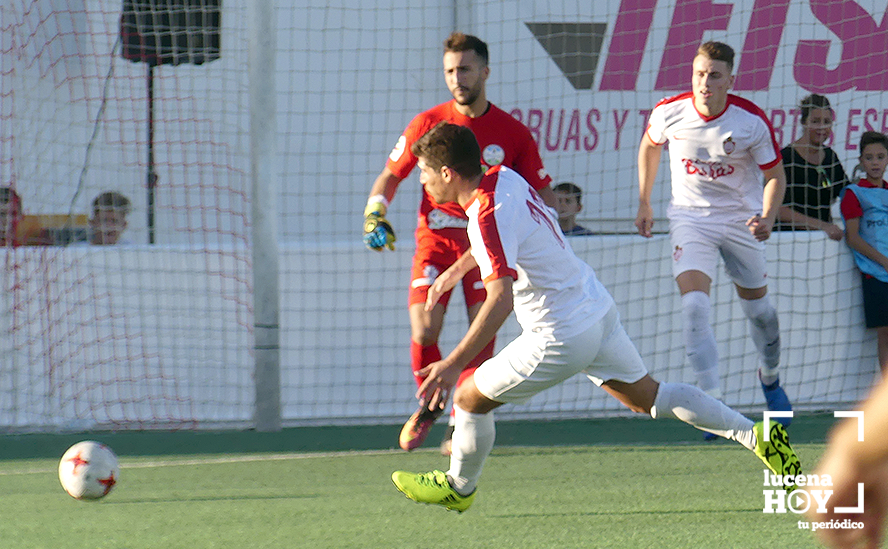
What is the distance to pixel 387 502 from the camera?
440 cm

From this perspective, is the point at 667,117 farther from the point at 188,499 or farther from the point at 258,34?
the point at 188,499

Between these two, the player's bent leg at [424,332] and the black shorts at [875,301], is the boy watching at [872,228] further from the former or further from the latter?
the player's bent leg at [424,332]

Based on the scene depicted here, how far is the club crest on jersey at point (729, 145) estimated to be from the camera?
5.62 metres

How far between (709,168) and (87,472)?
3.42m

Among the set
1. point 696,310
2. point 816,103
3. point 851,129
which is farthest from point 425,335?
point 851,129

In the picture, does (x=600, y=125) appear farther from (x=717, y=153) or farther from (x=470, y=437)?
(x=470, y=437)

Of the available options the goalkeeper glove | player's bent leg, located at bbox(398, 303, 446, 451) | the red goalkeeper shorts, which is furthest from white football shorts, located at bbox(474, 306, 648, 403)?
the red goalkeeper shorts

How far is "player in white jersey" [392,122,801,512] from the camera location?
3.65 meters

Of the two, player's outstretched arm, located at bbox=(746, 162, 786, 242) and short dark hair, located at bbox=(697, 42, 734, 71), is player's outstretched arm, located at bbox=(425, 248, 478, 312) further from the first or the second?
short dark hair, located at bbox=(697, 42, 734, 71)

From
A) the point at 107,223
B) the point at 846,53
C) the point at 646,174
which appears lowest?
the point at 107,223

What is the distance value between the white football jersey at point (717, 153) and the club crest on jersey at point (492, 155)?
921 mm

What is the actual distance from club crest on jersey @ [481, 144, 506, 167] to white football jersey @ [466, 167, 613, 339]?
5.12 feet

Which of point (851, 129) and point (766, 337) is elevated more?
point (851, 129)

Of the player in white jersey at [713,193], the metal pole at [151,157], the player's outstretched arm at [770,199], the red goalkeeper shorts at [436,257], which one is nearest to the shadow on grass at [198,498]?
the red goalkeeper shorts at [436,257]
